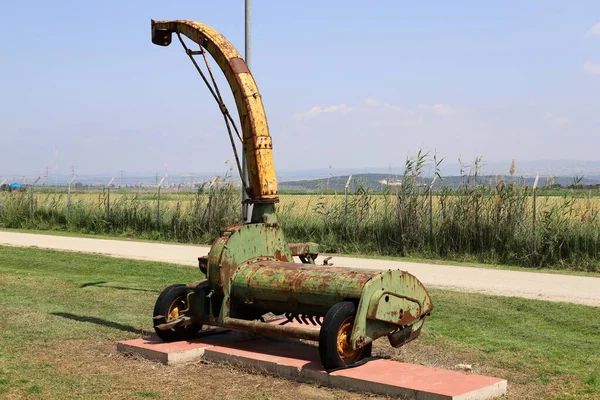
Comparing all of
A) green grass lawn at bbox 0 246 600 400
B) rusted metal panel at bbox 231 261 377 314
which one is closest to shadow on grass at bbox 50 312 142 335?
green grass lawn at bbox 0 246 600 400

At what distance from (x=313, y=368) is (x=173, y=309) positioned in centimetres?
187

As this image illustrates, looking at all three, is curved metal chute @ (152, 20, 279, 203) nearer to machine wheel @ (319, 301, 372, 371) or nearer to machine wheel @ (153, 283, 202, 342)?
machine wheel @ (153, 283, 202, 342)

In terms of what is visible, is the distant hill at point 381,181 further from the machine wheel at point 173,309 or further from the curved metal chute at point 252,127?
the machine wheel at point 173,309

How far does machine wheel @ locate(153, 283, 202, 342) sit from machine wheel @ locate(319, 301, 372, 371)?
77.0 inches

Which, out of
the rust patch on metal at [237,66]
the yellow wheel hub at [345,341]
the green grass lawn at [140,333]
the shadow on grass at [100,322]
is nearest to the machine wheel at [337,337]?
the yellow wheel hub at [345,341]

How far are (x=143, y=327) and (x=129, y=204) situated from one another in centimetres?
1678

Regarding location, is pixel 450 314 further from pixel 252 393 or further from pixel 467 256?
pixel 467 256

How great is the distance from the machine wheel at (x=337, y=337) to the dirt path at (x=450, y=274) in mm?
5848

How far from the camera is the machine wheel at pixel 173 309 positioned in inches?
330

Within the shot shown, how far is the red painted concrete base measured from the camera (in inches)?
261

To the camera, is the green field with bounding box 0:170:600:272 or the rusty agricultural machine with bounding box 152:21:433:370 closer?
the rusty agricultural machine with bounding box 152:21:433:370


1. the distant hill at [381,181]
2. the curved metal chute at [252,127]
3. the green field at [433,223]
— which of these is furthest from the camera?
the distant hill at [381,181]

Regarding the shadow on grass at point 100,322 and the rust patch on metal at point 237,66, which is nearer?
the rust patch on metal at point 237,66

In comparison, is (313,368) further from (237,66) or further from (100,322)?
(100,322)
